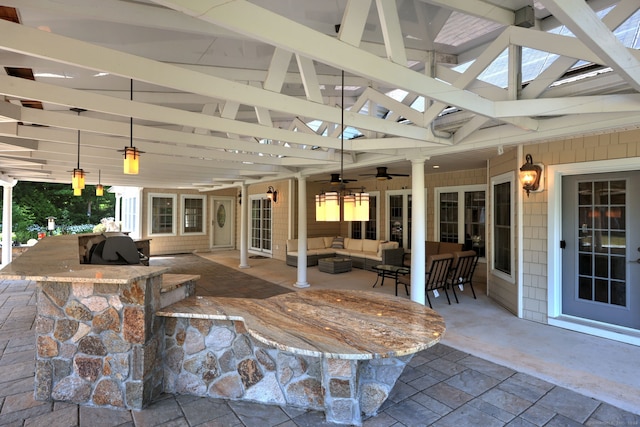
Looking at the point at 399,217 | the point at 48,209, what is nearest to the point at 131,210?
the point at 48,209

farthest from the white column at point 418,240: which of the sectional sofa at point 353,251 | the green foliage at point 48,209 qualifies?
the green foliage at point 48,209

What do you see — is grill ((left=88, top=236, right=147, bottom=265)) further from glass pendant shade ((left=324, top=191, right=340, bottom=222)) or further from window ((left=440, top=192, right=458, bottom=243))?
window ((left=440, top=192, right=458, bottom=243))

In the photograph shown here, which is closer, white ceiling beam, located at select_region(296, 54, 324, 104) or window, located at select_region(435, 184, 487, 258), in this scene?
white ceiling beam, located at select_region(296, 54, 324, 104)

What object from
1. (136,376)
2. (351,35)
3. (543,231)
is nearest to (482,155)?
(543,231)

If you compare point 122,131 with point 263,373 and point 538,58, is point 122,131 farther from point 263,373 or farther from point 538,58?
point 538,58

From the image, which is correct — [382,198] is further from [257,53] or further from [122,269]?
[122,269]

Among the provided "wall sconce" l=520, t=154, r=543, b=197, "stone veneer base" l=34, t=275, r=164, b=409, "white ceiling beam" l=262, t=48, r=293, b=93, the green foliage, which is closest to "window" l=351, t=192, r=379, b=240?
"wall sconce" l=520, t=154, r=543, b=197

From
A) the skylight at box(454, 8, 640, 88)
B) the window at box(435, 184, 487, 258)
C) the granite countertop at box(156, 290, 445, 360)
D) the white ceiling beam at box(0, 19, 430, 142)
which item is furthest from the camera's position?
the window at box(435, 184, 487, 258)

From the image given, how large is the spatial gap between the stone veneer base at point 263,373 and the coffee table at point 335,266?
5.52 meters

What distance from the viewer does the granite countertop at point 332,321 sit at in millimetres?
1880

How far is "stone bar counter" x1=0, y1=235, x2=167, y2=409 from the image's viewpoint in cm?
248

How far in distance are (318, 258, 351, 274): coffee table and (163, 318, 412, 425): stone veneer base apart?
18.1ft

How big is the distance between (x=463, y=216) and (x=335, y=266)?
10.6 ft

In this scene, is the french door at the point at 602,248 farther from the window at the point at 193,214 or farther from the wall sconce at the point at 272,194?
the window at the point at 193,214
